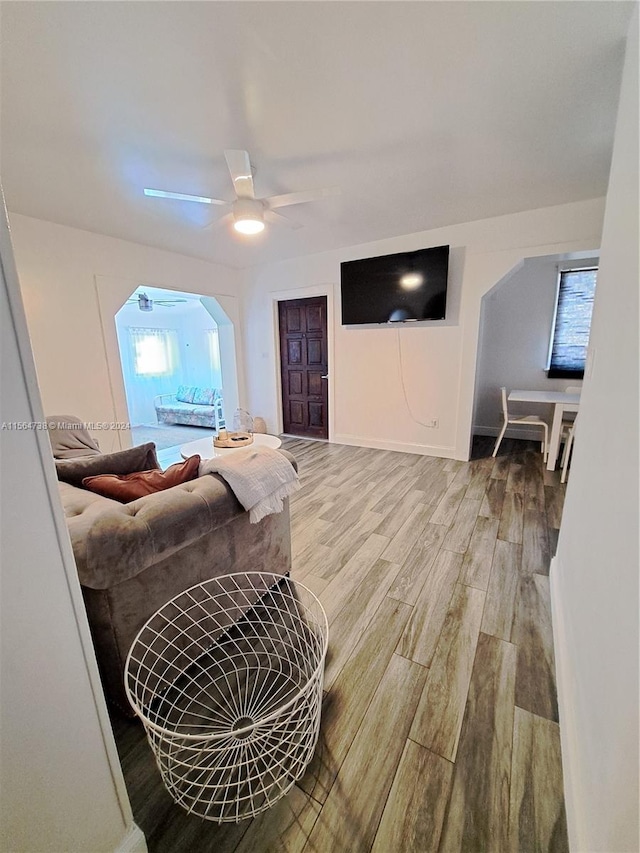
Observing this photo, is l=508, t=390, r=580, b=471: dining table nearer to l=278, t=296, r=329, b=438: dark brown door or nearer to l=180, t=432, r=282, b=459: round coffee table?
l=278, t=296, r=329, b=438: dark brown door

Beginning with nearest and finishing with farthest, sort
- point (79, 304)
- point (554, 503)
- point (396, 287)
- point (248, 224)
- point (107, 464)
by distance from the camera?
point (107, 464) → point (248, 224) → point (554, 503) → point (79, 304) → point (396, 287)

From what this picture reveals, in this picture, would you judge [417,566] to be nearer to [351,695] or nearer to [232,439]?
[351,695]

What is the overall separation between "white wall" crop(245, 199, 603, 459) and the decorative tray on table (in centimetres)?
200

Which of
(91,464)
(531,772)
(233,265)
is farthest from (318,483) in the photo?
(233,265)

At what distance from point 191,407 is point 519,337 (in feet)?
19.1

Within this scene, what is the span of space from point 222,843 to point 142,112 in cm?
298

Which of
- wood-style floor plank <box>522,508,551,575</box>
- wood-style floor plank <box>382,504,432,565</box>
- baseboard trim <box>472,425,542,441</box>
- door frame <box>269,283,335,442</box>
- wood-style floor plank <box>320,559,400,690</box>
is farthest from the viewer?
baseboard trim <box>472,425,542,441</box>

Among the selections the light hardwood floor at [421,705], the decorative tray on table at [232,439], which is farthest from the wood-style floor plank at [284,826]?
the decorative tray on table at [232,439]

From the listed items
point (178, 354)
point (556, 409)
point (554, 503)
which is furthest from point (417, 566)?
point (178, 354)

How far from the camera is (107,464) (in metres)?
1.59

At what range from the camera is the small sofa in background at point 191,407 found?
641cm

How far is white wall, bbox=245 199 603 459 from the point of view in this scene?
323 centimetres

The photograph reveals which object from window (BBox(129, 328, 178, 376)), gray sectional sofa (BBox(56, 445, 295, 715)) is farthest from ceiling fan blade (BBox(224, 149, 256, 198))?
window (BBox(129, 328, 178, 376))

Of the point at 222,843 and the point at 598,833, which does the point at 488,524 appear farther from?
the point at 222,843
